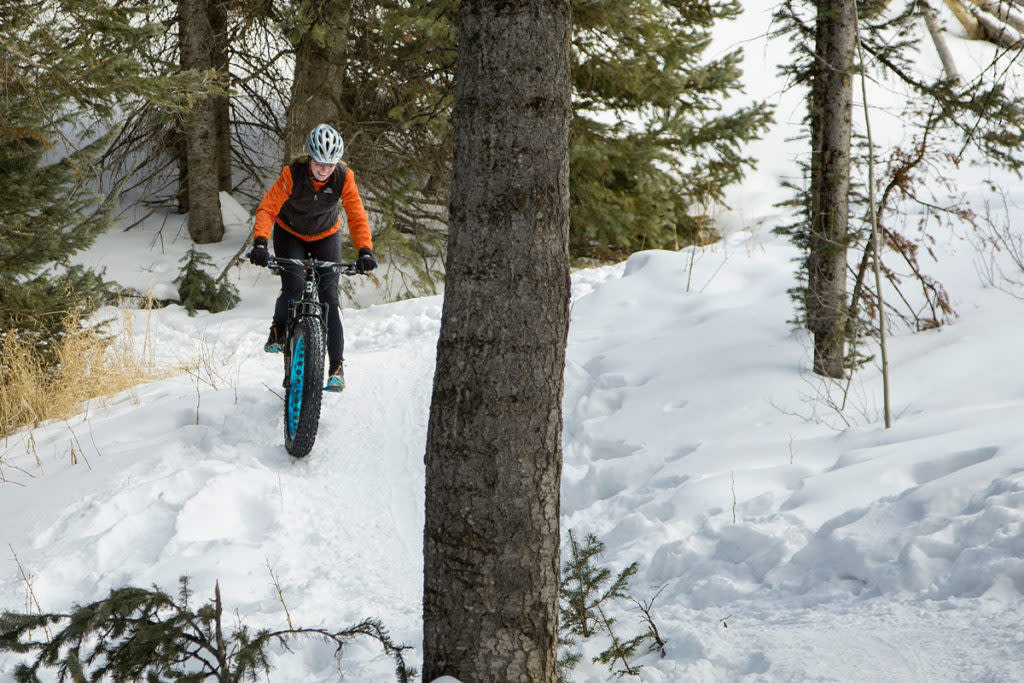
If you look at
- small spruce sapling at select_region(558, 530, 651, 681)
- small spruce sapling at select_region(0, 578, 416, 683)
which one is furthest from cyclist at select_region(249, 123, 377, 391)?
small spruce sapling at select_region(0, 578, 416, 683)

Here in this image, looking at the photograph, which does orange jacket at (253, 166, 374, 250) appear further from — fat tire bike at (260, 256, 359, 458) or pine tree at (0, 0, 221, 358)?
pine tree at (0, 0, 221, 358)

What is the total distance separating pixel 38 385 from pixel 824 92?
690cm

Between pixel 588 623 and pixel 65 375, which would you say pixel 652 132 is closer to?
pixel 65 375

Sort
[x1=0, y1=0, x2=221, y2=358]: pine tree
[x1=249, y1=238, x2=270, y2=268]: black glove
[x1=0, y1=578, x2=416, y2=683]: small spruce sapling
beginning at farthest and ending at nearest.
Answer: [x1=0, y1=0, x2=221, y2=358]: pine tree, [x1=249, y1=238, x2=270, y2=268]: black glove, [x1=0, y1=578, x2=416, y2=683]: small spruce sapling

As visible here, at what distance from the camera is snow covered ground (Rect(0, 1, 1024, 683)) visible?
9.93ft

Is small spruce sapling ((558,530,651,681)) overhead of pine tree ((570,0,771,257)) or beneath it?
beneath

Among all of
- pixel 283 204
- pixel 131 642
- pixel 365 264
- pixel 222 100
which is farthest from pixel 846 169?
pixel 222 100

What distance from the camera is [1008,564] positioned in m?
2.96

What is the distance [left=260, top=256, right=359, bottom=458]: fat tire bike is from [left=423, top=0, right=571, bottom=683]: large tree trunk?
3.02 metres

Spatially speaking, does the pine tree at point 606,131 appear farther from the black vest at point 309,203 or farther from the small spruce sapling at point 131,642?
the small spruce sapling at point 131,642

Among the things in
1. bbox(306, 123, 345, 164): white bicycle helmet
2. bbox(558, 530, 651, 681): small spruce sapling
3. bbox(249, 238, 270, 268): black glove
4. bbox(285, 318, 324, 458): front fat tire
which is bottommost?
bbox(558, 530, 651, 681): small spruce sapling

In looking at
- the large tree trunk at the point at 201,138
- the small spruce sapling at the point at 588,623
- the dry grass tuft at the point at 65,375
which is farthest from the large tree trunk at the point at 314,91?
the small spruce sapling at the point at 588,623

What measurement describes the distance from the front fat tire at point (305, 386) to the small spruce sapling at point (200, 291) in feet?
21.0

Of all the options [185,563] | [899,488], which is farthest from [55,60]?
[899,488]
